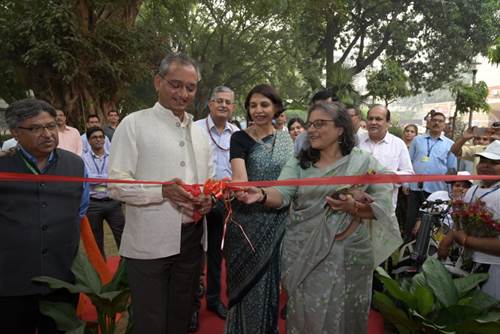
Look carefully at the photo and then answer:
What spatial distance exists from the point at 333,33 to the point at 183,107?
948 inches

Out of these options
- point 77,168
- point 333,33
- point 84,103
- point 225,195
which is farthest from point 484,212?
point 333,33

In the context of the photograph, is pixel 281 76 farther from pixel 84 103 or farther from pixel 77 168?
pixel 77 168

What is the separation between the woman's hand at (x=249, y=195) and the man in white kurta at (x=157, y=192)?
18 cm

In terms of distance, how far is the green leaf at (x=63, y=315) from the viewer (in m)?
2.40

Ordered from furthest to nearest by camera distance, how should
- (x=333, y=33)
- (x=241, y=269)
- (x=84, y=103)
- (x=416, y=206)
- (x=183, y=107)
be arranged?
1. (x=333, y=33)
2. (x=84, y=103)
3. (x=416, y=206)
4. (x=241, y=269)
5. (x=183, y=107)

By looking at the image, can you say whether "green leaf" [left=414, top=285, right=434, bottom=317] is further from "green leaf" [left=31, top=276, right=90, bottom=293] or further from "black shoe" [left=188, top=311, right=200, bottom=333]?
"green leaf" [left=31, top=276, right=90, bottom=293]

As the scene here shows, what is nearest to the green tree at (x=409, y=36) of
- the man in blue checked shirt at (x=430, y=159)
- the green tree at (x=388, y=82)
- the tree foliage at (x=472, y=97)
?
the green tree at (x=388, y=82)

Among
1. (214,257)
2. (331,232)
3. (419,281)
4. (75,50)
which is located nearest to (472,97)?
(75,50)

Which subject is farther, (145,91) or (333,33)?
(333,33)

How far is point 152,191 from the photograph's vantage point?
2154 millimetres

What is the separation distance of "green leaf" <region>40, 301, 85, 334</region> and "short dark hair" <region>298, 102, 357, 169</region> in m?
1.62

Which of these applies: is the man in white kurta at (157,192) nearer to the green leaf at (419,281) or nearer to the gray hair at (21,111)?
the gray hair at (21,111)

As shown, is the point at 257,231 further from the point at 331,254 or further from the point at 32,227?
the point at 32,227

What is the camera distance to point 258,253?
2789mm
